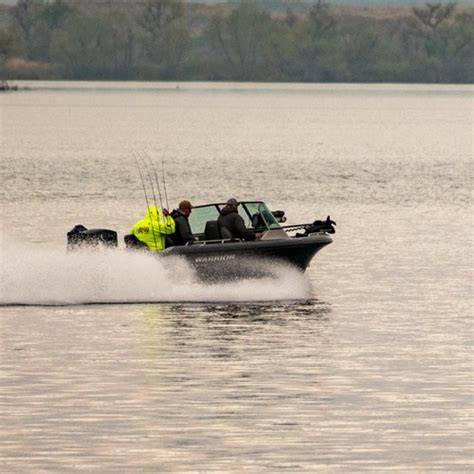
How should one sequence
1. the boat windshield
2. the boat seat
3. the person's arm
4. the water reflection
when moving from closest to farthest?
the water reflection, the person's arm, the boat seat, the boat windshield

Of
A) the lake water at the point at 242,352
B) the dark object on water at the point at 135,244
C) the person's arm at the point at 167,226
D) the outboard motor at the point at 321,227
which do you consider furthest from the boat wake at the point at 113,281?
the outboard motor at the point at 321,227

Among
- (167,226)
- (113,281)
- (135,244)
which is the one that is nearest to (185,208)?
(167,226)

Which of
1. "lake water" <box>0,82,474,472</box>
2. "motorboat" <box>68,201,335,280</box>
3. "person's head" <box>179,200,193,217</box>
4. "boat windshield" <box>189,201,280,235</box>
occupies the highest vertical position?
"boat windshield" <box>189,201,280,235</box>

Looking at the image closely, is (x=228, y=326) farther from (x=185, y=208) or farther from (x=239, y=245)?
(x=185, y=208)

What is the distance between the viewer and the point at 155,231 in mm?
29000

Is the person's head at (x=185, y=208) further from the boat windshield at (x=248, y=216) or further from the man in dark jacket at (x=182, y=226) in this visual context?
the boat windshield at (x=248, y=216)

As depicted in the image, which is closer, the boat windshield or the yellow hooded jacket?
the yellow hooded jacket

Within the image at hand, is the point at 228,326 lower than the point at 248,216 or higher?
lower

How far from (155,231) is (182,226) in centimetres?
47

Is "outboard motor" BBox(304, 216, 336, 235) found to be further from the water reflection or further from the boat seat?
the boat seat

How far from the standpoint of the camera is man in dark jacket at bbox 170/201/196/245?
28.9 meters

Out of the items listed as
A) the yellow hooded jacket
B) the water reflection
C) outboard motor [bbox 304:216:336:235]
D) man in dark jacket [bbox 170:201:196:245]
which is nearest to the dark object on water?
the yellow hooded jacket

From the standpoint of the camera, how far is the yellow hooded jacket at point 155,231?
2897cm

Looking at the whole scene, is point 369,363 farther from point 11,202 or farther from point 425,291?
point 11,202
